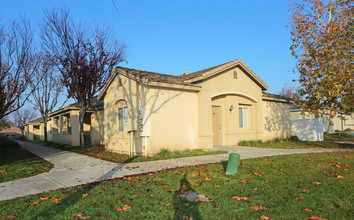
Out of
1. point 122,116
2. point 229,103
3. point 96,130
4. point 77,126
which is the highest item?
point 229,103

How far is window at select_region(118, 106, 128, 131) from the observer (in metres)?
13.1

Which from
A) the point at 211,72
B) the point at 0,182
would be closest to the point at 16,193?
the point at 0,182

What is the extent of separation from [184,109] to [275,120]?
903 cm

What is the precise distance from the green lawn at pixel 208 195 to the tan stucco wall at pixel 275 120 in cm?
1023

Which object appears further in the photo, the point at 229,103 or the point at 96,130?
the point at 96,130

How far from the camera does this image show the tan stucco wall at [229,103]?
13.1 metres

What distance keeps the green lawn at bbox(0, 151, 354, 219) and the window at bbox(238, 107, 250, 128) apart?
29.3 ft

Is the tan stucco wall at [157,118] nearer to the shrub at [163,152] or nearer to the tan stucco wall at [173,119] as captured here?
the tan stucco wall at [173,119]

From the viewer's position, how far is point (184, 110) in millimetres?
12508

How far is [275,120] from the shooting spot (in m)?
18.3

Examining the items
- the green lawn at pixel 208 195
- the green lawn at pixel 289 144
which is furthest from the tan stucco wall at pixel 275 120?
the green lawn at pixel 208 195

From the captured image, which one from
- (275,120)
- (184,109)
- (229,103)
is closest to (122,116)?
(184,109)

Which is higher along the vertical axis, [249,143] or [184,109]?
[184,109]

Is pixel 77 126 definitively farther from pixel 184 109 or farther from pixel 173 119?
pixel 184 109
